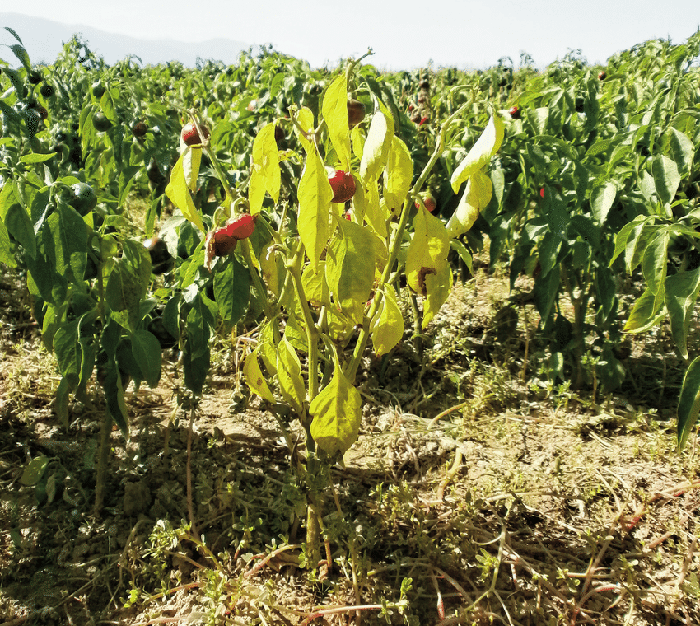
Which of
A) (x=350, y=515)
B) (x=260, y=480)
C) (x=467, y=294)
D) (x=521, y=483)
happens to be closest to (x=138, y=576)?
(x=260, y=480)

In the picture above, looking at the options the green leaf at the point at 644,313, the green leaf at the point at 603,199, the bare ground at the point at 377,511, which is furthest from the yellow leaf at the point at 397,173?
the green leaf at the point at 603,199

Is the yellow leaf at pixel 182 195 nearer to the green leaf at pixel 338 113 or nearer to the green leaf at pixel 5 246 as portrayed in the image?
the green leaf at pixel 338 113

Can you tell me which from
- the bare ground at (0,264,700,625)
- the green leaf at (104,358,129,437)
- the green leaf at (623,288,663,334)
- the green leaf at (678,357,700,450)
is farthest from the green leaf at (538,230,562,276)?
the green leaf at (104,358,129,437)

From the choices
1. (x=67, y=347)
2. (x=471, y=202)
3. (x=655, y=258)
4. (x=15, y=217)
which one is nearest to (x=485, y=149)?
(x=471, y=202)

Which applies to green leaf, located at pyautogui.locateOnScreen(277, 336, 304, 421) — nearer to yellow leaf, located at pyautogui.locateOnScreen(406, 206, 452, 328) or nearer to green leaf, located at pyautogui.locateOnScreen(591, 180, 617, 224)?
yellow leaf, located at pyautogui.locateOnScreen(406, 206, 452, 328)

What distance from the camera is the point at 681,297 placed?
1227 millimetres

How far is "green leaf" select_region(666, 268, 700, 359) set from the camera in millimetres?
1217

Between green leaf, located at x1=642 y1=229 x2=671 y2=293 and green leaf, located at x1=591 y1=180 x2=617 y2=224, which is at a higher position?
green leaf, located at x1=591 y1=180 x2=617 y2=224

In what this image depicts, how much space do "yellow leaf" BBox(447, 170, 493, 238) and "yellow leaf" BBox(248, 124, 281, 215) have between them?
36cm

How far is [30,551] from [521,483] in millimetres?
1489

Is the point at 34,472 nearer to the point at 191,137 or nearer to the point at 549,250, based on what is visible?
the point at 191,137

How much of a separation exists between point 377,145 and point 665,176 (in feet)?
3.18

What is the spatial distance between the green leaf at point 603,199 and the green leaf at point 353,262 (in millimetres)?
1133

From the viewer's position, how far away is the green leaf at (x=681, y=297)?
122cm
